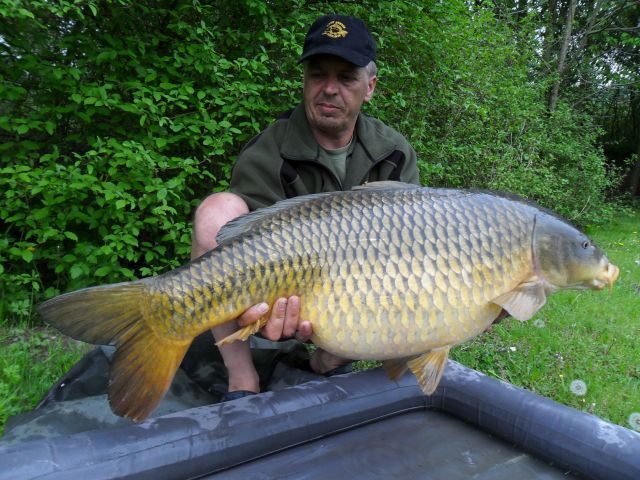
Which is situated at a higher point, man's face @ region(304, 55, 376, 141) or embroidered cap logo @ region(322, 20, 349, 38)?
embroidered cap logo @ region(322, 20, 349, 38)

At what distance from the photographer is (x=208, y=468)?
1.09 m

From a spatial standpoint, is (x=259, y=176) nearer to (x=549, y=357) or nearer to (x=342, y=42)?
(x=342, y=42)

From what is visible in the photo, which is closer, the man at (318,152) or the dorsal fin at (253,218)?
the dorsal fin at (253,218)

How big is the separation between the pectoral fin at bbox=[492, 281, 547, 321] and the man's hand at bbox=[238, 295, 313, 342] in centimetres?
42

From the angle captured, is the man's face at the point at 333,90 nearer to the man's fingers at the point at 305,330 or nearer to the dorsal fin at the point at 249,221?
the dorsal fin at the point at 249,221

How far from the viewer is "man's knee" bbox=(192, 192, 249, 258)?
1457 millimetres

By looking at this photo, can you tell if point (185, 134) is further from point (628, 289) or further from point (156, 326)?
point (628, 289)

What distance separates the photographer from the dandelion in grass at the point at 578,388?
1717 mm

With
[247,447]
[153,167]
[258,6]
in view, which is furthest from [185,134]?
[247,447]

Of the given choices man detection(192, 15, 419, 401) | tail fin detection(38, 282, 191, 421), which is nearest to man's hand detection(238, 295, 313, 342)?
tail fin detection(38, 282, 191, 421)

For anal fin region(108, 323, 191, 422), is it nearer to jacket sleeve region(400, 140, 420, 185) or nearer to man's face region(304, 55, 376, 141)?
man's face region(304, 55, 376, 141)

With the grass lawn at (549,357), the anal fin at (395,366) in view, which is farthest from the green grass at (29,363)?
the anal fin at (395,366)

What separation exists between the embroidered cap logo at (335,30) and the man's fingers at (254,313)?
2.90ft

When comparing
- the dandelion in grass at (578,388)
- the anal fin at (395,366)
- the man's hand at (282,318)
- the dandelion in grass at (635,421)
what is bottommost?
the dandelion in grass at (578,388)
